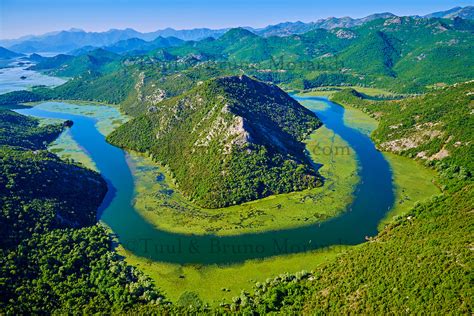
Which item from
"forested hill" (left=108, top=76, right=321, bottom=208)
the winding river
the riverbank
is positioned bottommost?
the riverbank

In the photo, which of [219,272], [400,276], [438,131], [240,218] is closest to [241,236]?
[240,218]

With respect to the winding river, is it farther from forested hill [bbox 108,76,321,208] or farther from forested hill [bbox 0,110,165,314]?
forested hill [bbox 108,76,321,208]

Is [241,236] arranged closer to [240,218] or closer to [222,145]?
[240,218]

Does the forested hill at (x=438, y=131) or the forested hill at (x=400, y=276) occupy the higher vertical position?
the forested hill at (x=438, y=131)

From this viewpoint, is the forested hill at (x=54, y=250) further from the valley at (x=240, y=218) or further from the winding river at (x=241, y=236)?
the winding river at (x=241, y=236)

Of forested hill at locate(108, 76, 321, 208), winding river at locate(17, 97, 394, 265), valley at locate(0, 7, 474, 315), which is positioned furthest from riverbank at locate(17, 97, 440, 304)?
forested hill at locate(108, 76, 321, 208)

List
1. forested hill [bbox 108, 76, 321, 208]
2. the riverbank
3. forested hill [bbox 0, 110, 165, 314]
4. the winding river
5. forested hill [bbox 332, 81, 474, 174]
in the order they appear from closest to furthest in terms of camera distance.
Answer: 1. forested hill [bbox 0, 110, 165, 314]
2. the riverbank
3. the winding river
4. forested hill [bbox 108, 76, 321, 208]
5. forested hill [bbox 332, 81, 474, 174]

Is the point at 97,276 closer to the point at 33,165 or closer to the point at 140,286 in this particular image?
the point at 140,286

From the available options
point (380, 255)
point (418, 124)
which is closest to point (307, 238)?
point (380, 255)

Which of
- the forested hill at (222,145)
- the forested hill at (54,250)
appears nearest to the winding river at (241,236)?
the forested hill at (54,250)
